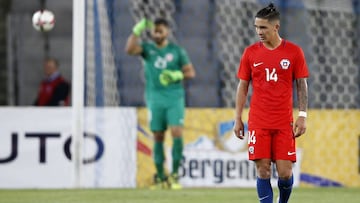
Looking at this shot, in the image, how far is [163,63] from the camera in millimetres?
12555

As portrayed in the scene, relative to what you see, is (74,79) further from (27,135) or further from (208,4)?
(208,4)

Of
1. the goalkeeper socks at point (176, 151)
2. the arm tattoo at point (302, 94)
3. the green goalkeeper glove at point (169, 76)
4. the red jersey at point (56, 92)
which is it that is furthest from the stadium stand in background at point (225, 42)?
the arm tattoo at point (302, 94)

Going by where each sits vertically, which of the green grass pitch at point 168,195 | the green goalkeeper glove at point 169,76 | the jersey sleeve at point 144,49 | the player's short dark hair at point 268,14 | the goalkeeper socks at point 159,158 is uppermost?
the player's short dark hair at point 268,14

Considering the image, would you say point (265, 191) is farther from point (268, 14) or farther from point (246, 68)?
point (268, 14)

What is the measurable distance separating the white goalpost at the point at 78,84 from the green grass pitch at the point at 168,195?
2.40 ft

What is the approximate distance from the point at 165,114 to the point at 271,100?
4.64 metres

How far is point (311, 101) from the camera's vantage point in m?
13.9

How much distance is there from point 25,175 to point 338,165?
149 inches

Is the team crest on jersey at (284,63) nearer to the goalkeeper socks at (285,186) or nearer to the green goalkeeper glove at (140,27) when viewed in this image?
the goalkeeper socks at (285,186)

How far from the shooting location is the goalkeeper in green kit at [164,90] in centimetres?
1244

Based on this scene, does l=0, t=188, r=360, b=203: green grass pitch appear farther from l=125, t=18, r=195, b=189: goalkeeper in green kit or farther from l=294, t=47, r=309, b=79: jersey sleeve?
l=294, t=47, r=309, b=79: jersey sleeve

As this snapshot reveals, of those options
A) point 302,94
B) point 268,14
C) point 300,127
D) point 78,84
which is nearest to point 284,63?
point 302,94

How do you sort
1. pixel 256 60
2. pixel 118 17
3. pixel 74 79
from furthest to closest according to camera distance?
pixel 118 17
pixel 74 79
pixel 256 60

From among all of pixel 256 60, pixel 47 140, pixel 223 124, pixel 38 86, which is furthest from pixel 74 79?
pixel 256 60
